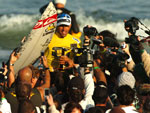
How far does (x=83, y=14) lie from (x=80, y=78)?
57.8ft

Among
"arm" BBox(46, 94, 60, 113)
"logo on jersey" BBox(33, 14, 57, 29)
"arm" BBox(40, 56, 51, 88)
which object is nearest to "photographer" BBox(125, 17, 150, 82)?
"logo on jersey" BBox(33, 14, 57, 29)

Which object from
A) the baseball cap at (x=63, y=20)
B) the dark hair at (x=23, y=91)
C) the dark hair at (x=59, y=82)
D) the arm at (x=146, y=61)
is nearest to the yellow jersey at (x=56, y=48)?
the baseball cap at (x=63, y=20)

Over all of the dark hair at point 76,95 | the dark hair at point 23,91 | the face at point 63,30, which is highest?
the face at point 63,30

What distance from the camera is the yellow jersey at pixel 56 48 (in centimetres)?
863

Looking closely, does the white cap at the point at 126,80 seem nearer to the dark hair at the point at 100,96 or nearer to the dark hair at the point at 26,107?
the dark hair at the point at 100,96

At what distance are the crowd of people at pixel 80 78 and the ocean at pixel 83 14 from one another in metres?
11.0

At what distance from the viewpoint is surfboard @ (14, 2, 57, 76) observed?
8445 millimetres

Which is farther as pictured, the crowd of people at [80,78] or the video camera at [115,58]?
the video camera at [115,58]

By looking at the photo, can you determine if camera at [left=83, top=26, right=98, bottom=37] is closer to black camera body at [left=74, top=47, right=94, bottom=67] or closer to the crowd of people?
the crowd of people

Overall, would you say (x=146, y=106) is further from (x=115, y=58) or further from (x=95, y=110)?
(x=115, y=58)

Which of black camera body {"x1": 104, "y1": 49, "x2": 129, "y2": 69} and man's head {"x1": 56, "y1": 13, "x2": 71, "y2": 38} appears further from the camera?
man's head {"x1": 56, "y1": 13, "x2": 71, "y2": 38}

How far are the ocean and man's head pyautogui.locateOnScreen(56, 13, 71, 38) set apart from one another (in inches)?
429

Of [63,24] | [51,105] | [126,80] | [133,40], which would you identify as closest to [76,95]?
[51,105]

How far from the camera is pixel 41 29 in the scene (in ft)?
28.0
